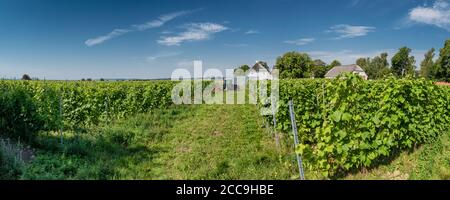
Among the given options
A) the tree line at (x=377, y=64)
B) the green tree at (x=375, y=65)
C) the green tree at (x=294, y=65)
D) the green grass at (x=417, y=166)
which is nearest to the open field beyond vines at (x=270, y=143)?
the green grass at (x=417, y=166)

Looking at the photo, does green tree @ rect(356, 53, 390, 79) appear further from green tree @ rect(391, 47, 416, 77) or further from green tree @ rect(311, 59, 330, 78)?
green tree @ rect(391, 47, 416, 77)

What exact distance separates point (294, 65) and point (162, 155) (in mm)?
63774

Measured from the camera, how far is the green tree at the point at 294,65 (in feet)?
222

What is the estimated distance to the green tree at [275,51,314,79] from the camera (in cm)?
6765

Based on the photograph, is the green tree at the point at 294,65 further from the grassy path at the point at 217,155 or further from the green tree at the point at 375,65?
the grassy path at the point at 217,155

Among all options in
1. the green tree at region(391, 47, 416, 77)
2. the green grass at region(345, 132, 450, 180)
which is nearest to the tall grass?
the green grass at region(345, 132, 450, 180)

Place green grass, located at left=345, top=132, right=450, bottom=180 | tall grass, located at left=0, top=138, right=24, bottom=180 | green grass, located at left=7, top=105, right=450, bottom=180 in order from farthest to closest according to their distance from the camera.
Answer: green grass, located at left=7, top=105, right=450, bottom=180 < tall grass, located at left=0, top=138, right=24, bottom=180 < green grass, located at left=345, top=132, right=450, bottom=180

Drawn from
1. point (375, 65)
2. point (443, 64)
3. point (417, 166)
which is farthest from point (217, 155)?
point (375, 65)

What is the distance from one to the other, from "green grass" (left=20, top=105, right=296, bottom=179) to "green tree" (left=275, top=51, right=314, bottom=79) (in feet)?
194

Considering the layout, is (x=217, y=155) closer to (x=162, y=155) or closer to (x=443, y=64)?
(x=162, y=155)

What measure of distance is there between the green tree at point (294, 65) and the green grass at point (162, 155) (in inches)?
2331
